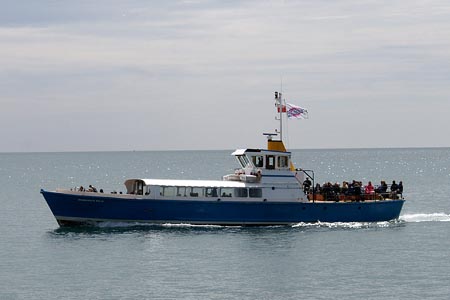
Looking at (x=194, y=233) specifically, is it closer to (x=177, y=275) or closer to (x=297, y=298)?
(x=177, y=275)

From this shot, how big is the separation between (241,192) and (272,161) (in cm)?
342

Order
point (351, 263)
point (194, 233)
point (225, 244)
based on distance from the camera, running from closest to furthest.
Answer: point (351, 263) < point (225, 244) < point (194, 233)

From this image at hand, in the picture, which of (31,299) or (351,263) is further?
(351,263)

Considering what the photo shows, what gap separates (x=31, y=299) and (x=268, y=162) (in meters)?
24.3

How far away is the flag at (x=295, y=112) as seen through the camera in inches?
2441

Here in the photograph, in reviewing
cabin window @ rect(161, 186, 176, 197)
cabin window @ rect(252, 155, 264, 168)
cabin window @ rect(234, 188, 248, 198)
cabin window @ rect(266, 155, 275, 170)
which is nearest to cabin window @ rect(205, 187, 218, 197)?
cabin window @ rect(234, 188, 248, 198)

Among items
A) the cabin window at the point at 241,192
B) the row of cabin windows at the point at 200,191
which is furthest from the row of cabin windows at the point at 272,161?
the row of cabin windows at the point at 200,191

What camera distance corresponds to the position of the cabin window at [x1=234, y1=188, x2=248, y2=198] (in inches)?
2335

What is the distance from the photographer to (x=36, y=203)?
96688 millimetres

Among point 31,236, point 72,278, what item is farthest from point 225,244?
point 31,236

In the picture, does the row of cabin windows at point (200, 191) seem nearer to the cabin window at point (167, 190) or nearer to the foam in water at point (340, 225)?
the cabin window at point (167, 190)

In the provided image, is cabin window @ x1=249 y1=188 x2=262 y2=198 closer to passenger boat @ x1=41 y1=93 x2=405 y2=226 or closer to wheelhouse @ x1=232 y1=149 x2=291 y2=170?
passenger boat @ x1=41 y1=93 x2=405 y2=226

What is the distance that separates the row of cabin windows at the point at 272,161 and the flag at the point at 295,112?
3.30 meters

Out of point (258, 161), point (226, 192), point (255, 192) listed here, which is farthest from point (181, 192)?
point (258, 161)
